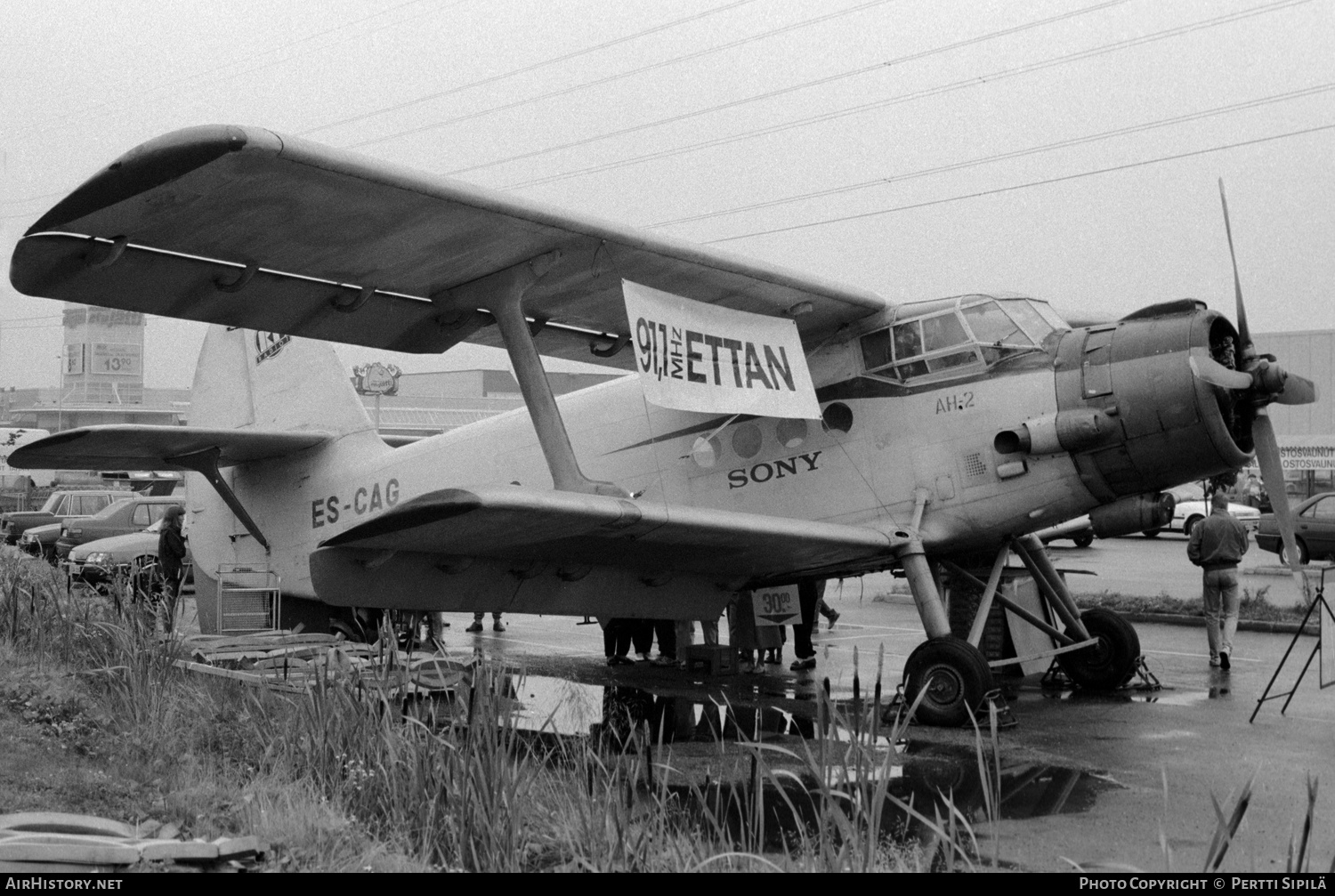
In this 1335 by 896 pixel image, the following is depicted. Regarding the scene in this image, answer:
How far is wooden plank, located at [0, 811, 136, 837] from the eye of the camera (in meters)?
4.66

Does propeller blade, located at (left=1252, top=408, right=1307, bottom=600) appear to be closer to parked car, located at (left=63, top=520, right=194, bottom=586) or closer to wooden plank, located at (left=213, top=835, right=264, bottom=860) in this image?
wooden plank, located at (left=213, top=835, right=264, bottom=860)

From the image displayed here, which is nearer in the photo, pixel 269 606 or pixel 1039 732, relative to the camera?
pixel 1039 732

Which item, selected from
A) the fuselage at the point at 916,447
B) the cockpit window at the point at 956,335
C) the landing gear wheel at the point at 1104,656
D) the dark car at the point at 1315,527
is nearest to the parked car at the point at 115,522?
the fuselage at the point at 916,447

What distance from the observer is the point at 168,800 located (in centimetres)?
568

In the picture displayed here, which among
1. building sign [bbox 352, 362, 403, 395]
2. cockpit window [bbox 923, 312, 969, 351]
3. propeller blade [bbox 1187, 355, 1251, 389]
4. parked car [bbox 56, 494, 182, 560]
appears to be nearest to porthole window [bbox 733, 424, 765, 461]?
cockpit window [bbox 923, 312, 969, 351]

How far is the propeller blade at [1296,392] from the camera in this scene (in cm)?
965

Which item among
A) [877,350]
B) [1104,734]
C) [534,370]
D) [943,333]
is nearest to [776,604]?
[877,350]

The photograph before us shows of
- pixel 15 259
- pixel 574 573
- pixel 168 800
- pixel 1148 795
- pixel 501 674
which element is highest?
pixel 15 259

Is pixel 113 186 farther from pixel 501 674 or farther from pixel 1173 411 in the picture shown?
pixel 1173 411

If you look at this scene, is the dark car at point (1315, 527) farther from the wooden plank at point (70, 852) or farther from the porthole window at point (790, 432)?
the wooden plank at point (70, 852)

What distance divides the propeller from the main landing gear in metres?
1.88

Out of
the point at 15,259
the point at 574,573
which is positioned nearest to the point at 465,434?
the point at 574,573

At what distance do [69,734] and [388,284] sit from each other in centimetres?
407

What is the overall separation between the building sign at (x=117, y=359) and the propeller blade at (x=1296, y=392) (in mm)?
97468
